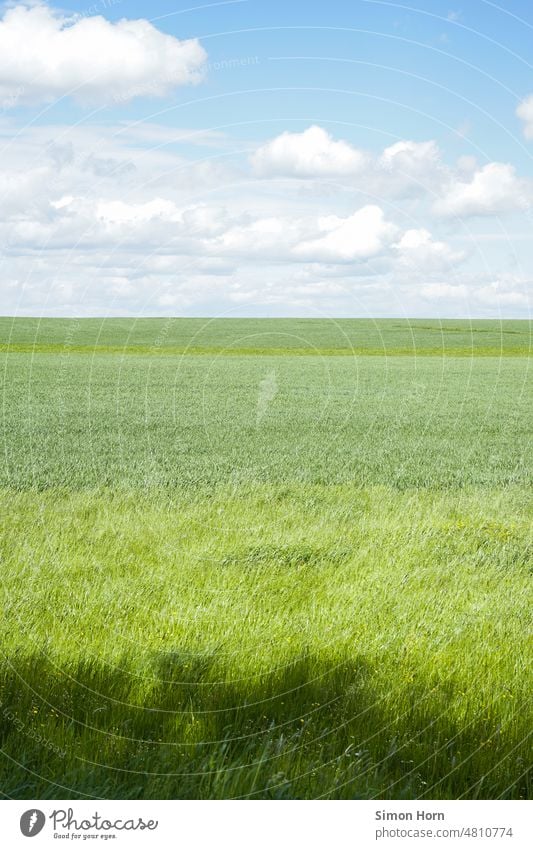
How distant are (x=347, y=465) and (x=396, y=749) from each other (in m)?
11.2

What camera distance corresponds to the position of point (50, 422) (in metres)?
22.7

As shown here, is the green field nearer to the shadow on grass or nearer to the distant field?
the shadow on grass

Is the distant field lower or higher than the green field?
higher

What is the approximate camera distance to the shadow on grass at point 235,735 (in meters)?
4.45

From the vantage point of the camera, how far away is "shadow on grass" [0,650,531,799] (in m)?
4.45

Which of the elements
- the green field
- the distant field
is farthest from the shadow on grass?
the distant field
